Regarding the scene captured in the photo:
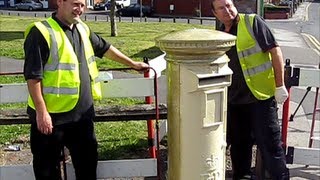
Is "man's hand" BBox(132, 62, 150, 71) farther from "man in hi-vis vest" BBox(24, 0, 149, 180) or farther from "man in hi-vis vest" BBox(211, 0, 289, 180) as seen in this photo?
"man in hi-vis vest" BBox(211, 0, 289, 180)

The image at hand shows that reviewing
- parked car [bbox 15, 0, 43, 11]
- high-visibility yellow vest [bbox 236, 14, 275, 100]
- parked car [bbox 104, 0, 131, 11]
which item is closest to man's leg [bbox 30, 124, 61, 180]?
high-visibility yellow vest [bbox 236, 14, 275, 100]

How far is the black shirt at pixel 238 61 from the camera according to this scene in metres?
4.50

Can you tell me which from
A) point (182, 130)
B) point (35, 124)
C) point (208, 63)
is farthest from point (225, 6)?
point (35, 124)

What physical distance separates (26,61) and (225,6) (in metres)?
1.66

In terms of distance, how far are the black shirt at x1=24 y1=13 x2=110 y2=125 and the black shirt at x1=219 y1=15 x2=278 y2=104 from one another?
1125mm

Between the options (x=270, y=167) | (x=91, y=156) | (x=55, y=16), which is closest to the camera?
(x=55, y=16)

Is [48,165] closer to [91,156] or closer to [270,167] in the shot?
[91,156]


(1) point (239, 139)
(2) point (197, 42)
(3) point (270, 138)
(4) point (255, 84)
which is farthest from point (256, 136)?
(2) point (197, 42)

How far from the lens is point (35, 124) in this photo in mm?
4117

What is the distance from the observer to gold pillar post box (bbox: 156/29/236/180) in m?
3.77

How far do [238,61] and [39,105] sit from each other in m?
1.73

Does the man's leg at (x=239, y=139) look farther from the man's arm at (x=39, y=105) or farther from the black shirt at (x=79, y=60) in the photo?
the man's arm at (x=39, y=105)

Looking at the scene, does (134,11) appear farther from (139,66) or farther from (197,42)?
(197,42)

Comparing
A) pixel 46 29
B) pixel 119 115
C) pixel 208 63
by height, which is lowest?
pixel 119 115
